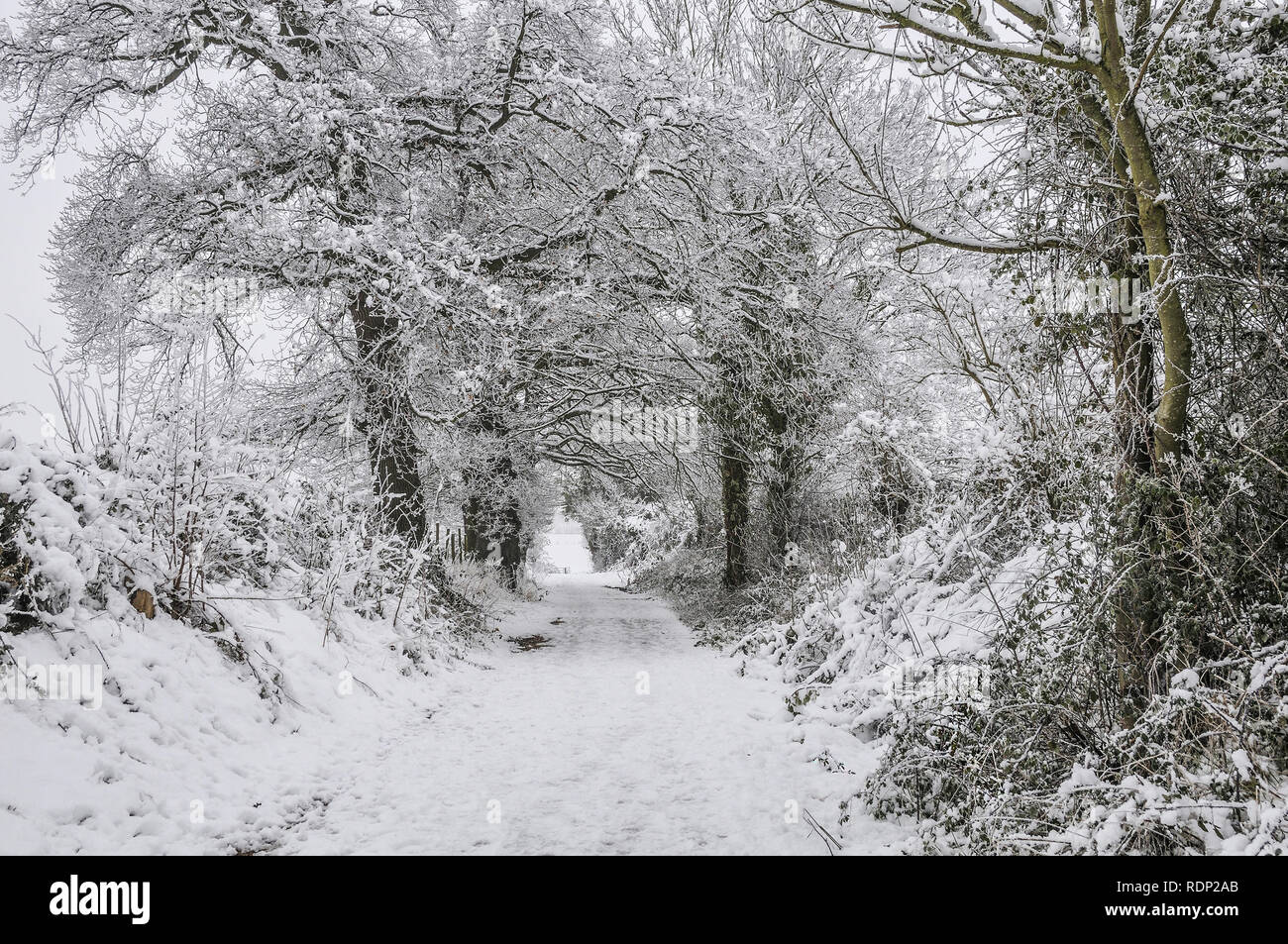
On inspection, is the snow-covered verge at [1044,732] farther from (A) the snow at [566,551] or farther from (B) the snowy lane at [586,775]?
(A) the snow at [566,551]

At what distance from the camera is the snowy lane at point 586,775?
3656mm

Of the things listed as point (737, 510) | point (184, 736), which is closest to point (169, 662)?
point (184, 736)

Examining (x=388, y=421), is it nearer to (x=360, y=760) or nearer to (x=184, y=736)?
(x=360, y=760)

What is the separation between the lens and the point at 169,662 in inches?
182

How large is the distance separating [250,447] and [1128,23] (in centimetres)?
693

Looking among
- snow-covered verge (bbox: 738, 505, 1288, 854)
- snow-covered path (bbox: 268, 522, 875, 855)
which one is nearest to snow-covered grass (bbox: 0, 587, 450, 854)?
snow-covered path (bbox: 268, 522, 875, 855)

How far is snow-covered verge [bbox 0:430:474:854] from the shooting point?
346 centimetres

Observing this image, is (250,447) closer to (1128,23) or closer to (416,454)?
(416,454)

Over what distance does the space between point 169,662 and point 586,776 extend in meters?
2.90

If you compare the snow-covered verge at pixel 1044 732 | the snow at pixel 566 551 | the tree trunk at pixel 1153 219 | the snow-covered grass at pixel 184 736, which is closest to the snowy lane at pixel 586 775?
the snow-covered grass at pixel 184 736

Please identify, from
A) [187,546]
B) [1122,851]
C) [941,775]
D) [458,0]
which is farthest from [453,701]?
[458,0]

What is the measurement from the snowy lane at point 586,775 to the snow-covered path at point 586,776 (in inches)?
0.5

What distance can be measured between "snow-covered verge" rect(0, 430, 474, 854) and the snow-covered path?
16.3 inches

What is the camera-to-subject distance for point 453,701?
22.7 feet
